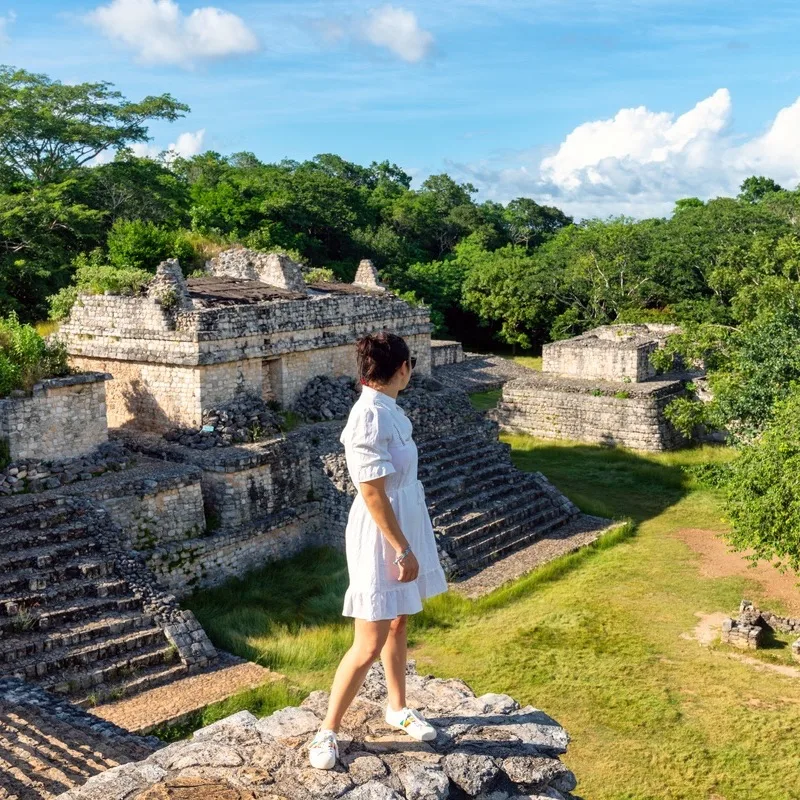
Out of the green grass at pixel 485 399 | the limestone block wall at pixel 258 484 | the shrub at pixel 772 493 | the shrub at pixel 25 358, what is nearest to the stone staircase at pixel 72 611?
the shrub at pixel 25 358

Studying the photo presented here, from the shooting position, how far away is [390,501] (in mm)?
4312

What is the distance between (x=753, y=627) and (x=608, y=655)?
1.80 m

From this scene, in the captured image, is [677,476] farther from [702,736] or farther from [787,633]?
[702,736]

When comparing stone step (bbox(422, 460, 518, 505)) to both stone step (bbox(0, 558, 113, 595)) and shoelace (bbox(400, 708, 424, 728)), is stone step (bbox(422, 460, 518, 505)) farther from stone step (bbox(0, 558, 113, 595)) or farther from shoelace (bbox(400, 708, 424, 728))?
shoelace (bbox(400, 708, 424, 728))

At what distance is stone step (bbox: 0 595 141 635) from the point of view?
8703 millimetres

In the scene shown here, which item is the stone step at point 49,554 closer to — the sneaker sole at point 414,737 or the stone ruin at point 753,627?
the sneaker sole at point 414,737

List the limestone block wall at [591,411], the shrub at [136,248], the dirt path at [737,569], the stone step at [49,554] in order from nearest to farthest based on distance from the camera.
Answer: the stone step at [49,554]
the dirt path at [737,569]
the shrub at [136,248]
the limestone block wall at [591,411]

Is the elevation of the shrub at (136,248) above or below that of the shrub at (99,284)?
above

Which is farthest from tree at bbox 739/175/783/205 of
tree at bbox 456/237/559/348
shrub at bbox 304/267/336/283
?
shrub at bbox 304/267/336/283

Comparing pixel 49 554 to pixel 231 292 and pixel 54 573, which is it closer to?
pixel 54 573

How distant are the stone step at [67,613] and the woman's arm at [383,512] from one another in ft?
19.7

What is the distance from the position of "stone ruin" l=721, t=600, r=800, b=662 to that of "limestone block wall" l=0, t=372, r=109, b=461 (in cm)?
845

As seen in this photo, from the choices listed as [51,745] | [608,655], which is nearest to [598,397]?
[608,655]

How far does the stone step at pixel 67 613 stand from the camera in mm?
8703
